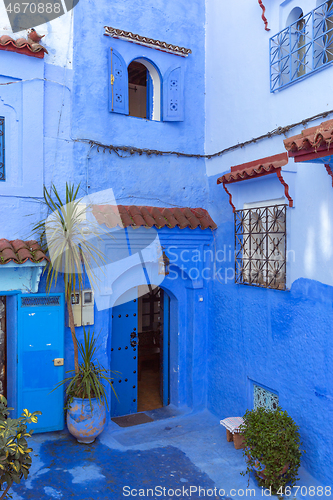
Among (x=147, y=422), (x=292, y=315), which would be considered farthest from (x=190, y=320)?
(x=292, y=315)

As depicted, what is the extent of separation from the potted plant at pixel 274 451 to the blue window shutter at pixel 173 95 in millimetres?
5086

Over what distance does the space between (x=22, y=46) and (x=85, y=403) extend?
203 inches

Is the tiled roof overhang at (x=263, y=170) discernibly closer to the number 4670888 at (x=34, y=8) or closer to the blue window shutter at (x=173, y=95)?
the blue window shutter at (x=173, y=95)

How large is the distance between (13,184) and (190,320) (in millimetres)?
3828

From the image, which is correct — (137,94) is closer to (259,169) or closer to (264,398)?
(259,169)

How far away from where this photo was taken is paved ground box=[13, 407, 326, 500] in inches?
185

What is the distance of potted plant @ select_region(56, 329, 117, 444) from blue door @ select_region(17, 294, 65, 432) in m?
0.21

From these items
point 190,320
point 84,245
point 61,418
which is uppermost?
point 84,245

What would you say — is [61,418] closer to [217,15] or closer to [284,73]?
[284,73]

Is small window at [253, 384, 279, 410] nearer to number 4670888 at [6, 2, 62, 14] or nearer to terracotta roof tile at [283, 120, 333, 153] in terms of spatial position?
terracotta roof tile at [283, 120, 333, 153]

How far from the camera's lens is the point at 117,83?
6.56m

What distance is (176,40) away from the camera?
7.15 metres

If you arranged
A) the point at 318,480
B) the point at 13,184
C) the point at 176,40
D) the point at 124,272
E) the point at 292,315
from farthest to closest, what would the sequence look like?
1. the point at 176,40
2. the point at 124,272
3. the point at 13,184
4. the point at 292,315
5. the point at 318,480

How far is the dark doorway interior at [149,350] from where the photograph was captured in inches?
324
